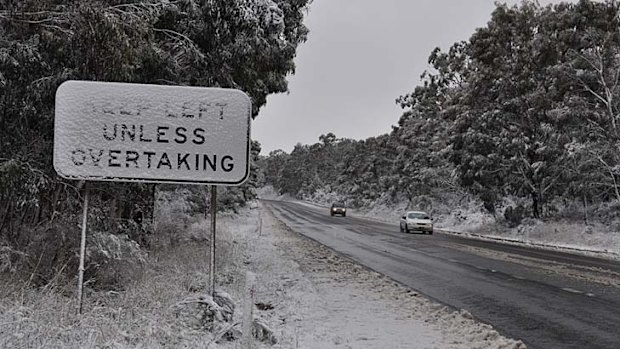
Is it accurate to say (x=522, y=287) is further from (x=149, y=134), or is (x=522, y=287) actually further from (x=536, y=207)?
(x=536, y=207)

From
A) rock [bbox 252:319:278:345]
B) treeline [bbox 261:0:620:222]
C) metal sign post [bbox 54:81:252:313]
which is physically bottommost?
rock [bbox 252:319:278:345]

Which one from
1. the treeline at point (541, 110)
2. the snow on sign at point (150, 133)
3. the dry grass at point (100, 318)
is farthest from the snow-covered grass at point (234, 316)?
the treeline at point (541, 110)

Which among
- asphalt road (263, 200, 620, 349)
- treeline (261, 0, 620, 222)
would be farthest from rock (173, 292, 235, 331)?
treeline (261, 0, 620, 222)

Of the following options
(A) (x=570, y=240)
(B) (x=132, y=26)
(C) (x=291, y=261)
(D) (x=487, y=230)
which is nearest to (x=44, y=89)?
(B) (x=132, y=26)

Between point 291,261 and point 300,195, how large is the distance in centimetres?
10483

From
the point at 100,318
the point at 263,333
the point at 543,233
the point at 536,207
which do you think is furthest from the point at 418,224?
the point at 100,318

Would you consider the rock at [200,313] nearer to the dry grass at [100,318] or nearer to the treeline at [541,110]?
the dry grass at [100,318]

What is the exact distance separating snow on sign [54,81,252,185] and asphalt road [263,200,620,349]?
4.75m

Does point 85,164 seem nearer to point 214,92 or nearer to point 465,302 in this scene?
point 214,92

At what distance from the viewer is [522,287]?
1173 cm

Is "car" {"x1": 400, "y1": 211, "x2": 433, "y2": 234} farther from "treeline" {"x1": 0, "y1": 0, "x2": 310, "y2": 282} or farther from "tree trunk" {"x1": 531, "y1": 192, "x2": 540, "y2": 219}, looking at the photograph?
"treeline" {"x1": 0, "y1": 0, "x2": 310, "y2": 282}

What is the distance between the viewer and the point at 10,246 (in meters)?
7.74

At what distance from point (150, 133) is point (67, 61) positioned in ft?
6.78

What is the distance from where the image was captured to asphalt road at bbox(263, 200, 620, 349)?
7824 millimetres
